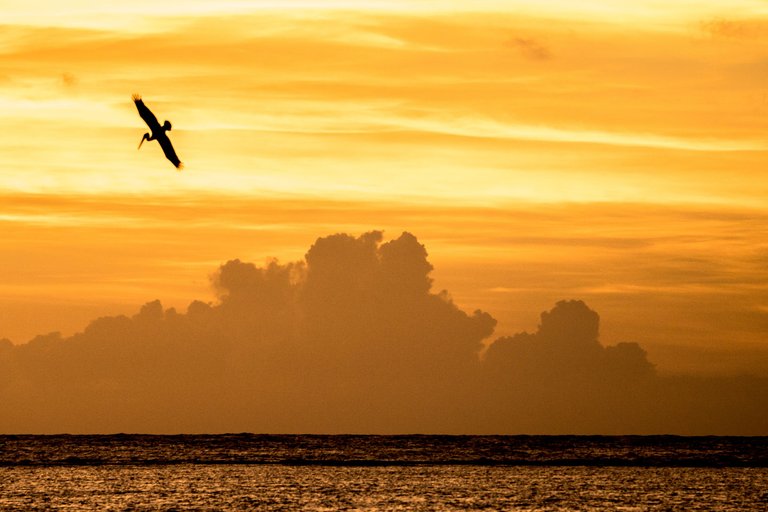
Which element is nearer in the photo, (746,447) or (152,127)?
(152,127)

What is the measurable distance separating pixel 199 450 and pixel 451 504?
96.8m

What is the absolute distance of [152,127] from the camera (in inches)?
1630

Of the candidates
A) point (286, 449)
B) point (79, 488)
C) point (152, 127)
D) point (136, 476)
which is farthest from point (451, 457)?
point (152, 127)

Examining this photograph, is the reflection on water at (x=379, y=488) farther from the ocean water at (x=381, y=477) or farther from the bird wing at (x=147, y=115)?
the bird wing at (x=147, y=115)

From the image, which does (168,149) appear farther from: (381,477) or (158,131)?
(381,477)

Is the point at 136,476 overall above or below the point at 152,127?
below

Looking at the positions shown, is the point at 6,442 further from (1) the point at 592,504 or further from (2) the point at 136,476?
(1) the point at 592,504

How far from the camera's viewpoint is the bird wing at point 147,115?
1604 inches

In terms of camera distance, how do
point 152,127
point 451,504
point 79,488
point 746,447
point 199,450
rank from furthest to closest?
point 746,447, point 199,450, point 79,488, point 451,504, point 152,127

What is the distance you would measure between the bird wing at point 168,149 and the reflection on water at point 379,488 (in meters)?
38.1

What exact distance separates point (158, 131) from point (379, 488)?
183ft

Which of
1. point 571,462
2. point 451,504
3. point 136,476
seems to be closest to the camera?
point 451,504

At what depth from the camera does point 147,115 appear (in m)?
41.1

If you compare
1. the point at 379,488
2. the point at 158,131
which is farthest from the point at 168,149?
the point at 379,488
